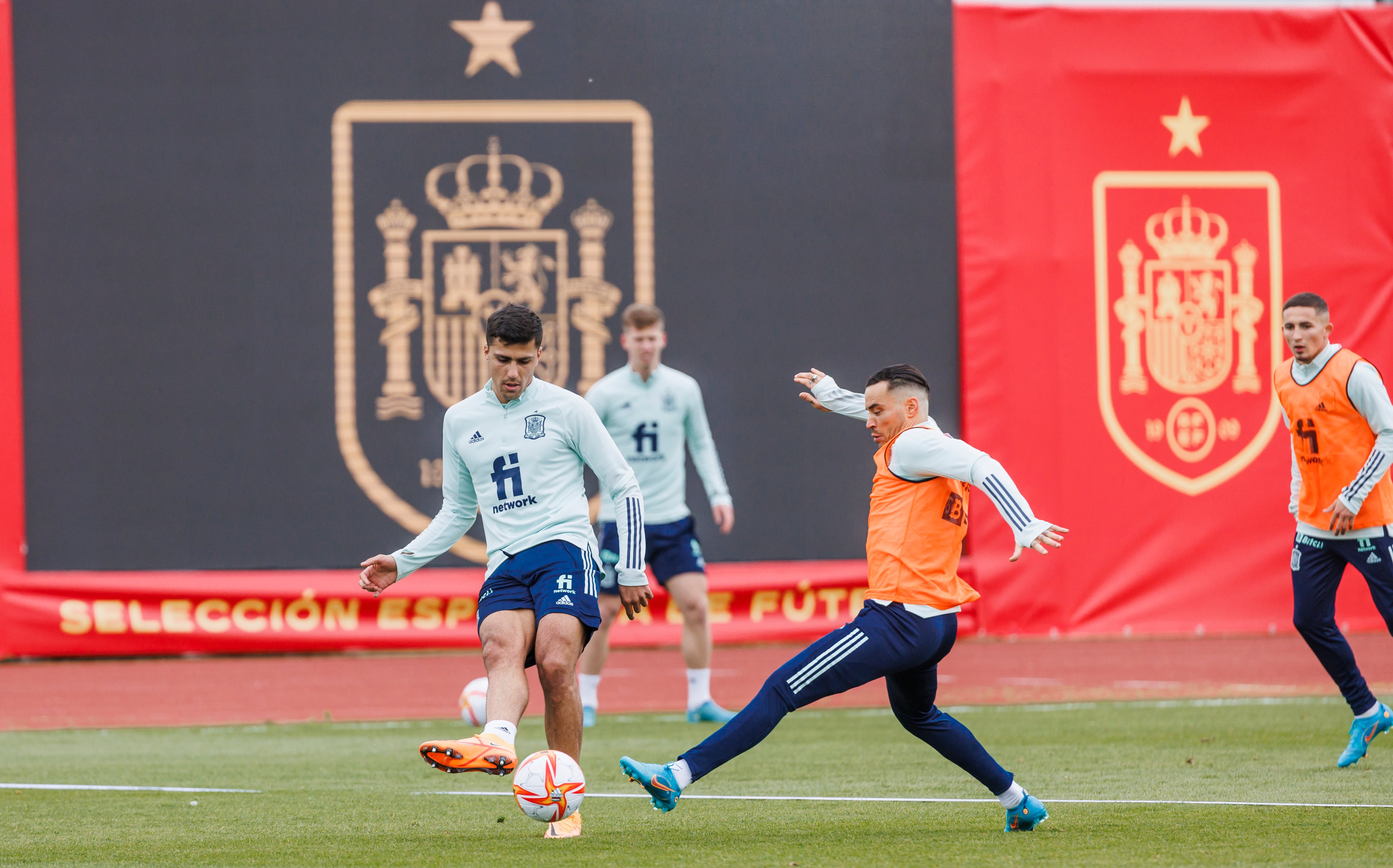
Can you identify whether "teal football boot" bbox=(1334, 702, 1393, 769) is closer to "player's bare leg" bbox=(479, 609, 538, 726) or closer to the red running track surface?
the red running track surface

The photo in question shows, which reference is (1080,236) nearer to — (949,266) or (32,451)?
(949,266)

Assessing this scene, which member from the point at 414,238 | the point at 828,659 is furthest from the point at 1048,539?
the point at 414,238

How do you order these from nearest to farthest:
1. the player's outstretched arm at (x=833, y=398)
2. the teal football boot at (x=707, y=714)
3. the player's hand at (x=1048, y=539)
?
the player's hand at (x=1048, y=539) < the player's outstretched arm at (x=833, y=398) < the teal football boot at (x=707, y=714)

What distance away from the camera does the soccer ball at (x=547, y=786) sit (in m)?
4.78

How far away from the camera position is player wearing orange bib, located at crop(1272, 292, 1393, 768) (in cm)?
686

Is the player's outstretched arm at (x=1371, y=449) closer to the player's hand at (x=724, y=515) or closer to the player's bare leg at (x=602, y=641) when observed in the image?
the player's hand at (x=724, y=515)

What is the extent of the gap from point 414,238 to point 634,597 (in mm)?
8625

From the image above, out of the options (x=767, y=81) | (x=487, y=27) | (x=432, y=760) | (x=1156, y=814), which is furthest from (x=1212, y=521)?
(x=432, y=760)

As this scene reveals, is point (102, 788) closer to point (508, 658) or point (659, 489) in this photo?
point (508, 658)

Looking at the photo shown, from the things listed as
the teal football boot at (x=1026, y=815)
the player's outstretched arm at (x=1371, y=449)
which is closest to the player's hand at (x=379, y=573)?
the teal football boot at (x=1026, y=815)

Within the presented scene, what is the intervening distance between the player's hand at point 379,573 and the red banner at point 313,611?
24.6ft

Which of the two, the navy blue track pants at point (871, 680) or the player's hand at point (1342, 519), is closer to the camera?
the navy blue track pants at point (871, 680)

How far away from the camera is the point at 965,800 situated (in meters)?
6.18

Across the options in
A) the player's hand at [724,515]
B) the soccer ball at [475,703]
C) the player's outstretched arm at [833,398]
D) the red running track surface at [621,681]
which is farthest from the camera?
the red running track surface at [621,681]
